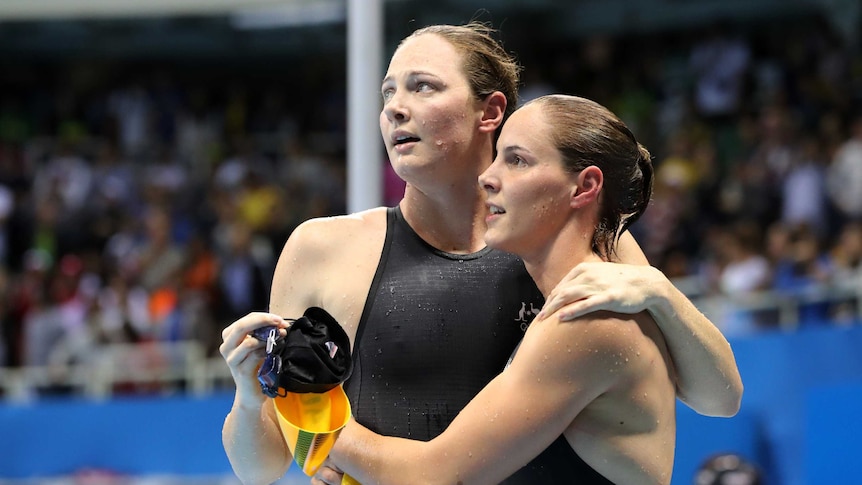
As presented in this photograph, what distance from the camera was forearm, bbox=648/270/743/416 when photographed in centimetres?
259

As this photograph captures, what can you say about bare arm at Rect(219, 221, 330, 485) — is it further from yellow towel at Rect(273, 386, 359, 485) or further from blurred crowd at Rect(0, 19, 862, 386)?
blurred crowd at Rect(0, 19, 862, 386)

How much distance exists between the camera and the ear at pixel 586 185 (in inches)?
104

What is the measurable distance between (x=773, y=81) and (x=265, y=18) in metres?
6.93

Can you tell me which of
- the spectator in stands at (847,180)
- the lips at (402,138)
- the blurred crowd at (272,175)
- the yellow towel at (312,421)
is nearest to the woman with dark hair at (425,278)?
the lips at (402,138)

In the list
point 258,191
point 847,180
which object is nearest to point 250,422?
point 847,180

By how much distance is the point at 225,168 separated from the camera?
44.3ft

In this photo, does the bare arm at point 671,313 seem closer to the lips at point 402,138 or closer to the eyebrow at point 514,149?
the eyebrow at point 514,149

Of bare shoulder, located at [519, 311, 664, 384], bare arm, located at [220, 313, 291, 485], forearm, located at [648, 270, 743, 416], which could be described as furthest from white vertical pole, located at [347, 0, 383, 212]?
bare shoulder, located at [519, 311, 664, 384]

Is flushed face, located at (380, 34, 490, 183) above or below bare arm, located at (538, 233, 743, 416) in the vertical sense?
above

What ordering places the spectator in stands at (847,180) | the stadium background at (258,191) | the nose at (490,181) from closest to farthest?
the nose at (490,181), the stadium background at (258,191), the spectator in stands at (847,180)

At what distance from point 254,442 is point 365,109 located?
250 centimetres

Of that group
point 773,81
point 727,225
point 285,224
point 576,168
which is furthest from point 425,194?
point 773,81

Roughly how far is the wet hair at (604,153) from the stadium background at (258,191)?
410 cm

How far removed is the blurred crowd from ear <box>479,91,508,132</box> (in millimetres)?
5621
